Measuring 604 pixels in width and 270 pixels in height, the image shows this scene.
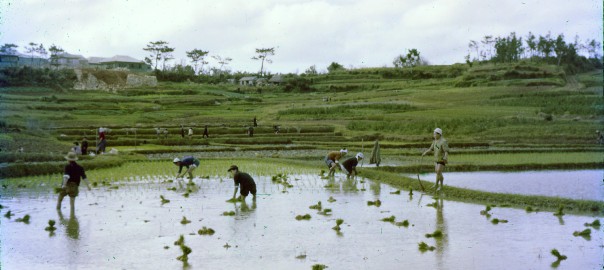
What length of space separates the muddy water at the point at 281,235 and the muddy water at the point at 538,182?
2.92 metres

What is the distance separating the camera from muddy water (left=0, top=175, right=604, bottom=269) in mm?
9375

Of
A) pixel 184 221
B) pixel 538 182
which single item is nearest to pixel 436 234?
pixel 184 221

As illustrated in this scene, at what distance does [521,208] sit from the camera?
45.7 feet

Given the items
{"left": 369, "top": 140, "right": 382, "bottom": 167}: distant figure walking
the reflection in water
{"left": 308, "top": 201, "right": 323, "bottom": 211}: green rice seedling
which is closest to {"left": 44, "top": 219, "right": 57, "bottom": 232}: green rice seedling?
{"left": 308, "top": 201, "right": 323, "bottom": 211}: green rice seedling

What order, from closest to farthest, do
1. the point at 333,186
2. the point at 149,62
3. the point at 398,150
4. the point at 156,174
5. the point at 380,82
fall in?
the point at 333,186 < the point at 156,174 < the point at 398,150 < the point at 380,82 < the point at 149,62

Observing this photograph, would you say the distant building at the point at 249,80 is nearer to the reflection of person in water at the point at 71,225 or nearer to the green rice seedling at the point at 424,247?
the reflection of person in water at the point at 71,225

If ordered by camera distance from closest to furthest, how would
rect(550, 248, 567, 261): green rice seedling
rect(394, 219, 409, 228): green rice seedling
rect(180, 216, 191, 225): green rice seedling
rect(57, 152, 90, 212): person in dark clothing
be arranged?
rect(550, 248, 567, 261): green rice seedling < rect(394, 219, 409, 228): green rice seedling < rect(180, 216, 191, 225): green rice seedling < rect(57, 152, 90, 212): person in dark clothing

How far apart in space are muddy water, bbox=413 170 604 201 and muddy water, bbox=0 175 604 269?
292cm

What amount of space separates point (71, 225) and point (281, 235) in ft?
13.1

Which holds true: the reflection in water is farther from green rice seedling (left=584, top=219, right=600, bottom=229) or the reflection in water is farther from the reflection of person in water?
the reflection of person in water

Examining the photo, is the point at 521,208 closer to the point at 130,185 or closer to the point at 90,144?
the point at 130,185

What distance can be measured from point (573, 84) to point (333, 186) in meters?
53.0

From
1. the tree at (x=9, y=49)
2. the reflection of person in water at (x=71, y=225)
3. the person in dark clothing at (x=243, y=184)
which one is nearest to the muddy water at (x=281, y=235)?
the reflection of person in water at (x=71, y=225)

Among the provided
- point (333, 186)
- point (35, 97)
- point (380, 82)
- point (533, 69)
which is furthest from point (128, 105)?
point (333, 186)
